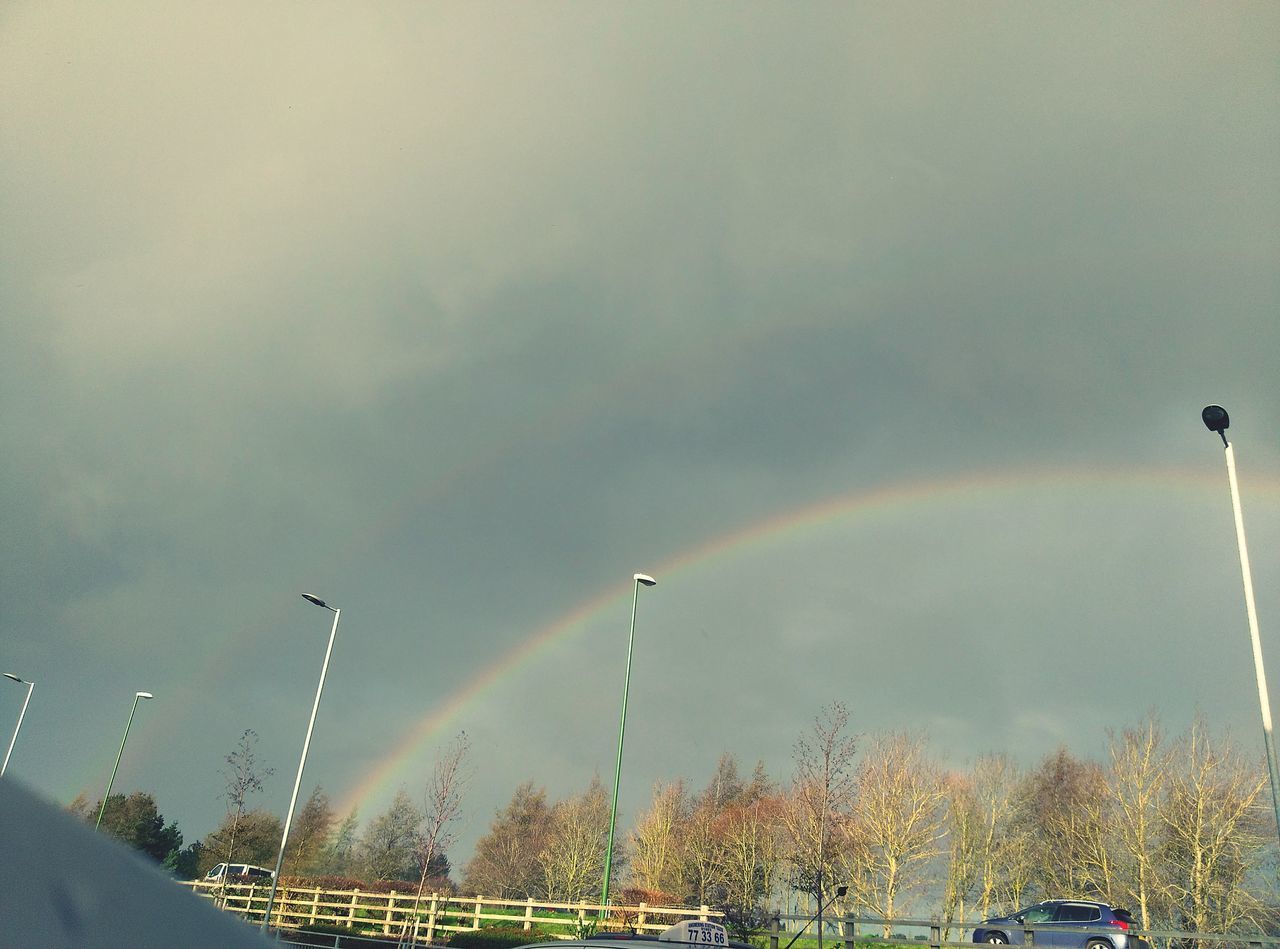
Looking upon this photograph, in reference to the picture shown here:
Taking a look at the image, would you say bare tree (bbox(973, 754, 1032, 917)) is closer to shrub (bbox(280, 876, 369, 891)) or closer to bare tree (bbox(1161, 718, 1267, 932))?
bare tree (bbox(1161, 718, 1267, 932))

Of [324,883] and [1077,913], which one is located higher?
[1077,913]

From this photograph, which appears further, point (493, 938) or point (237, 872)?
point (237, 872)

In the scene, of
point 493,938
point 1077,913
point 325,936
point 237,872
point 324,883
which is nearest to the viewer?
point 1077,913

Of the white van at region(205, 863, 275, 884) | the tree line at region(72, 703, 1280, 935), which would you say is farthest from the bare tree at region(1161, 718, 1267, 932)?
the white van at region(205, 863, 275, 884)

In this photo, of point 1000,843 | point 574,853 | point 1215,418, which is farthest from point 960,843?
point 1215,418

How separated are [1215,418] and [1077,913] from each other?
1399cm

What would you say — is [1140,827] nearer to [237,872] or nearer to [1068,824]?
[1068,824]

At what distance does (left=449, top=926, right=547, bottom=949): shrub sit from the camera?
25.1 meters

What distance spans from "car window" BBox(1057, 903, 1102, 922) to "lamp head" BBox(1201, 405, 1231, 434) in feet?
43.2

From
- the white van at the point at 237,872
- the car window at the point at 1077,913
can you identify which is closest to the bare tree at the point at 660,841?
the white van at the point at 237,872

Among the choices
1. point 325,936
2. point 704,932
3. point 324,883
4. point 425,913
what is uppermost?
point 704,932

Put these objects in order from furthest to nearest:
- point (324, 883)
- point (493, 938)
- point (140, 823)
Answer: point (140, 823), point (324, 883), point (493, 938)

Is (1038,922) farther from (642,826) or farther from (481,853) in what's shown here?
(481,853)

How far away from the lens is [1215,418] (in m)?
18.5
